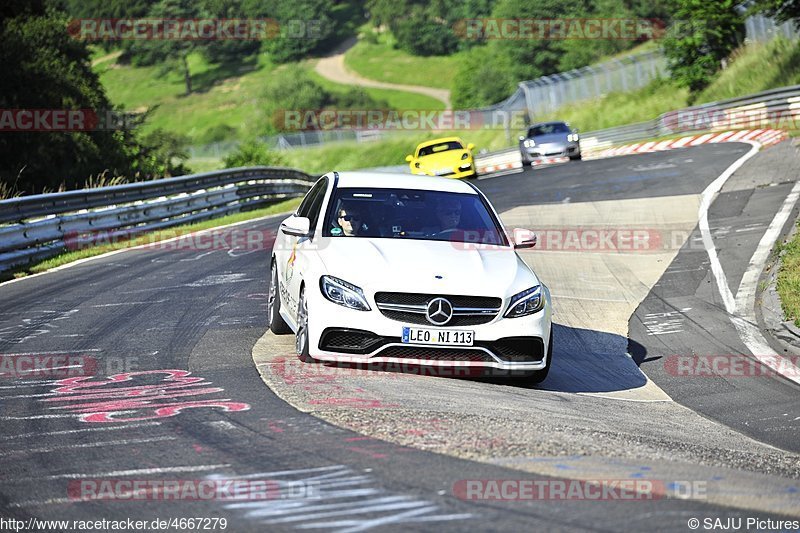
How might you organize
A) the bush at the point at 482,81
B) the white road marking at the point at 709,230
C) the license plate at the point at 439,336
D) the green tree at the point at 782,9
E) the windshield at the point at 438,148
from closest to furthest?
the license plate at the point at 439,336, the white road marking at the point at 709,230, the windshield at the point at 438,148, the green tree at the point at 782,9, the bush at the point at 482,81

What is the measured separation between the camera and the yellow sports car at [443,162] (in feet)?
104

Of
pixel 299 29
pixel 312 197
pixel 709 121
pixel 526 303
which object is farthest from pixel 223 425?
pixel 299 29

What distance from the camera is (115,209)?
2173 centimetres

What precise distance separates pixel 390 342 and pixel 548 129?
30209 millimetres

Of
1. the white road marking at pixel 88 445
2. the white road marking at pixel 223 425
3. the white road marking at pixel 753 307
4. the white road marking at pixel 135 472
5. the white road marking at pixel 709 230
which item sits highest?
the white road marking at pixel 135 472

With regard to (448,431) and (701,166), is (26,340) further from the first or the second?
(701,166)

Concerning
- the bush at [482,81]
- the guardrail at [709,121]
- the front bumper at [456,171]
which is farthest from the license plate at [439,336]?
the bush at [482,81]

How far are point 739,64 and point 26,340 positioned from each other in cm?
4271

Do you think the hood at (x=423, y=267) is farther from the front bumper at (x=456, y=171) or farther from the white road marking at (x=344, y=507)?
the front bumper at (x=456, y=171)

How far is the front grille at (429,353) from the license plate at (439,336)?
6cm

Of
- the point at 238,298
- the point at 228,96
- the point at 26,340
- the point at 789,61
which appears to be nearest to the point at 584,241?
the point at 238,298

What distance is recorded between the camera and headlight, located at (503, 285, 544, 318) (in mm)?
8552

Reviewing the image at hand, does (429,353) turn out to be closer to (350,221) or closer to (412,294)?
(412,294)

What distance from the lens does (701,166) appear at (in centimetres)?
2727
